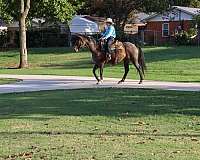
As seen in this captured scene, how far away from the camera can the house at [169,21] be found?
7188 cm

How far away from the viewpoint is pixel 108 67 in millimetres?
36875

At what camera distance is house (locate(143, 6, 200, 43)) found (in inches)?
2830

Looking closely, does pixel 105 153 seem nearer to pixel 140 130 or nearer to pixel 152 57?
pixel 140 130

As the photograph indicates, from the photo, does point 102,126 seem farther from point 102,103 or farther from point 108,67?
point 108,67

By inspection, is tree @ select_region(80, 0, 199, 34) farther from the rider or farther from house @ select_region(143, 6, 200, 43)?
the rider

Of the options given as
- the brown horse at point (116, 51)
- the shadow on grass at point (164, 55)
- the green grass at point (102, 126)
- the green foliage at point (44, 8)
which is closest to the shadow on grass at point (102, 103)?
the green grass at point (102, 126)

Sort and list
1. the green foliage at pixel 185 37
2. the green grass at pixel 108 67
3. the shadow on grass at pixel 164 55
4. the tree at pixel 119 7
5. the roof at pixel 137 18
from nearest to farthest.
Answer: the green grass at pixel 108 67, the shadow on grass at pixel 164 55, the green foliage at pixel 185 37, the tree at pixel 119 7, the roof at pixel 137 18

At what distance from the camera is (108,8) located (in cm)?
7375

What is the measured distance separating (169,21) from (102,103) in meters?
60.3

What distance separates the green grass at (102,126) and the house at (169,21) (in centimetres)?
5351

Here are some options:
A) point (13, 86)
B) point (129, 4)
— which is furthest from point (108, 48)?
point (129, 4)

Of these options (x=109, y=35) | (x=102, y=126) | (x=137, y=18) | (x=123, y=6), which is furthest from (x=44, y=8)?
(x=137, y=18)

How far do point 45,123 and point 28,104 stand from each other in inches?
148

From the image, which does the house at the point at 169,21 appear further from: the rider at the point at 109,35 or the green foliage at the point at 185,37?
the rider at the point at 109,35
